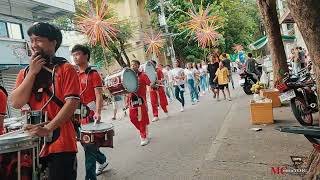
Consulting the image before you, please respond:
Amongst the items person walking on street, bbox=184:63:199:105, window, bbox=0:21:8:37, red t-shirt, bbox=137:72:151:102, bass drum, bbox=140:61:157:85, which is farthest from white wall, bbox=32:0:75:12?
red t-shirt, bbox=137:72:151:102

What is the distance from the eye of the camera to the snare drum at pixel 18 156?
115 inches

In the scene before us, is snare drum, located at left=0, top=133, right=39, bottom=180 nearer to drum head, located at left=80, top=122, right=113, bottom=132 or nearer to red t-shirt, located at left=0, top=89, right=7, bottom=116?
red t-shirt, located at left=0, top=89, right=7, bottom=116

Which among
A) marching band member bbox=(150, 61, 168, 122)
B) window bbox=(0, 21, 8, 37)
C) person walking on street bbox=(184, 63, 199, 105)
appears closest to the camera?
marching band member bbox=(150, 61, 168, 122)

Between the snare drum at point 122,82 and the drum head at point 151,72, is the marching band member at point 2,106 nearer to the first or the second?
the snare drum at point 122,82

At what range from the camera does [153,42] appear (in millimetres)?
37500

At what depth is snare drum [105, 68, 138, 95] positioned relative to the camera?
8.53 meters

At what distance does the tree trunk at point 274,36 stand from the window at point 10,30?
11.4 metres

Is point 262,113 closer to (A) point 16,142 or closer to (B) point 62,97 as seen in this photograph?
(B) point 62,97

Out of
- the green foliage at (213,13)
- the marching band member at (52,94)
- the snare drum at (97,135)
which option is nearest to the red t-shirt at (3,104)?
the marching band member at (52,94)

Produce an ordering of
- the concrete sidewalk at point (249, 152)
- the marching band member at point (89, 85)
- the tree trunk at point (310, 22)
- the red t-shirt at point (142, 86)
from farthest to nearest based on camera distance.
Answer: the red t-shirt at point (142, 86)
the marching band member at point (89, 85)
the concrete sidewalk at point (249, 152)
the tree trunk at point (310, 22)

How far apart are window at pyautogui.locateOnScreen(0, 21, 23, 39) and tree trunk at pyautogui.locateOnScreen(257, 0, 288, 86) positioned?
1137 centimetres

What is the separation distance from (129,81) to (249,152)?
10.0ft

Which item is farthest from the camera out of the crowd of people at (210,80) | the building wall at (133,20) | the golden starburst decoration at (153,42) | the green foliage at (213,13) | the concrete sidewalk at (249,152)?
the building wall at (133,20)

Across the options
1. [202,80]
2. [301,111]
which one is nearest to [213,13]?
[202,80]
